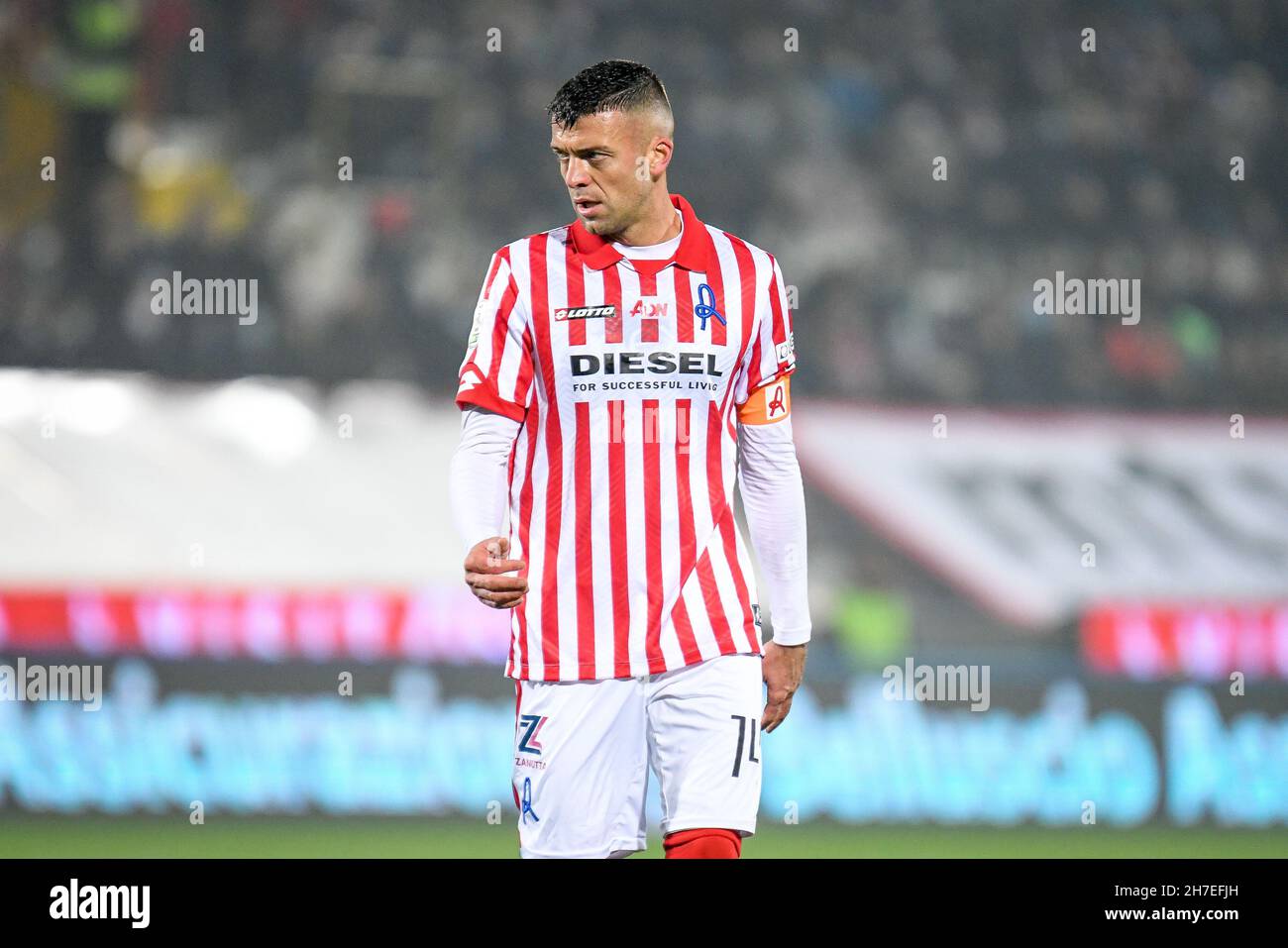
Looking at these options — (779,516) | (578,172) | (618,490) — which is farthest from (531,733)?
(578,172)

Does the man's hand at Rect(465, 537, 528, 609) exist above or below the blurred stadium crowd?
below

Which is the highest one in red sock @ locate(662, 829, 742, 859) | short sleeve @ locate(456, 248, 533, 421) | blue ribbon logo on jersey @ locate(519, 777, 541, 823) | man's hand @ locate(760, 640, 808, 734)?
short sleeve @ locate(456, 248, 533, 421)

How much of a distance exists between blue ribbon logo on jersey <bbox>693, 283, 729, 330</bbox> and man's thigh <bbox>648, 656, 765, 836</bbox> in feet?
2.25

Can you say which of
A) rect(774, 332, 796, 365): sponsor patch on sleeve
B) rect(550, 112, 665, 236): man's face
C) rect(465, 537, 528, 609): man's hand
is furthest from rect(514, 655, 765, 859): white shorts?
rect(550, 112, 665, 236): man's face

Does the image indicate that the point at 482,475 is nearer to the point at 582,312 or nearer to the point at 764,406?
the point at 582,312

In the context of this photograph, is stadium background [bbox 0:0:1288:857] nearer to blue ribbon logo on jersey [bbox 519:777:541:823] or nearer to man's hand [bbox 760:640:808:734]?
man's hand [bbox 760:640:808:734]

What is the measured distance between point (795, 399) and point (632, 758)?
439 cm

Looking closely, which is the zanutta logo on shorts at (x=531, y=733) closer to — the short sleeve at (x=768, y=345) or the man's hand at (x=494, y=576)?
the man's hand at (x=494, y=576)

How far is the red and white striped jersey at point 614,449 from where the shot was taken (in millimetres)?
3016

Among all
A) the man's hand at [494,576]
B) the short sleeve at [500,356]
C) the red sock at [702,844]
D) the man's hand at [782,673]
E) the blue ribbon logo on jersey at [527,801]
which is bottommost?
the red sock at [702,844]

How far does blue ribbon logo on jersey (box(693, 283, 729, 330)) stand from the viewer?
3076 millimetres

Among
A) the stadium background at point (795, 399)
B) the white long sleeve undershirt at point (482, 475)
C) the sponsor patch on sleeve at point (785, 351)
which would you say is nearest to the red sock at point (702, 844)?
the white long sleeve undershirt at point (482, 475)

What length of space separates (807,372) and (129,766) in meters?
3.54
